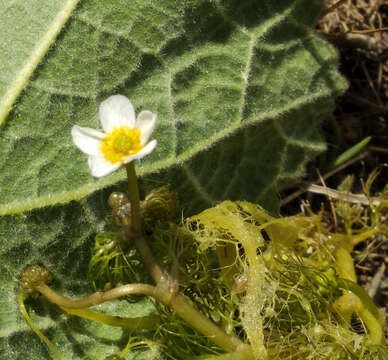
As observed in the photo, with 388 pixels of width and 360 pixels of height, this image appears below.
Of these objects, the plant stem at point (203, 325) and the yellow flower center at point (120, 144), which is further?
the plant stem at point (203, 325)

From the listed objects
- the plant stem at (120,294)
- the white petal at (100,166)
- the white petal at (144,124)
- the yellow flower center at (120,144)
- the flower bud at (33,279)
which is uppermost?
the white petal at (144,124)

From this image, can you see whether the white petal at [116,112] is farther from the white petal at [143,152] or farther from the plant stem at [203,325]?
the plant stem at [203,325]

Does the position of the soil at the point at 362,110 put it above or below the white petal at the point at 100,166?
below

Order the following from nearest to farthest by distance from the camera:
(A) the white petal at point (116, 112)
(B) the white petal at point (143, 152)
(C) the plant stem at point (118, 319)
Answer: (B) the white petal at point (143, 152)
(A) the white petal at point (116, 112)
(C) the plant stem at point (118, 319)

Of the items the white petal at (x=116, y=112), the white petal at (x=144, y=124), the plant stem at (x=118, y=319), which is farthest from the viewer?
the plant stem at (x=118, y=319)

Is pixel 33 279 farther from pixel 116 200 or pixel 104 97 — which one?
pixel 104 97

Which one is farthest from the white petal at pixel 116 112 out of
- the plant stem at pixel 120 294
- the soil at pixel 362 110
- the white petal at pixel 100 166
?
the soil at pixel 362 110
